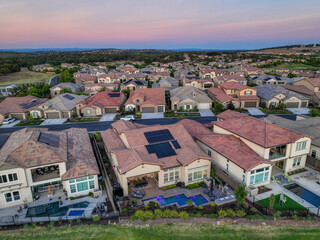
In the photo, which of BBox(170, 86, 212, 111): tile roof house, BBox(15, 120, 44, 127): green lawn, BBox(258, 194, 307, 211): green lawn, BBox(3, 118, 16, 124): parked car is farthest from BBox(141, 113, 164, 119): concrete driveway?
BBox(258, 194, 307, 211): green lawn

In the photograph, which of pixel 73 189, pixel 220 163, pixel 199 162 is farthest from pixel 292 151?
pixel 73 189

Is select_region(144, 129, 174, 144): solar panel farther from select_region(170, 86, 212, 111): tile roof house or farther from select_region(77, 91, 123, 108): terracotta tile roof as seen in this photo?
select_region(77, 91, 123, 108): terracotta tile roof

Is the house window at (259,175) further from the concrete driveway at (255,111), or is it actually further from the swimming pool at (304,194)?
the concrete driveway at (255,111)

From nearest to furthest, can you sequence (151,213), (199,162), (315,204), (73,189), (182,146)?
(151,213) → (315,204) → (73,189) → (199,162) → (182,146)

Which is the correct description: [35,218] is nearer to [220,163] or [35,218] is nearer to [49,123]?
[220,163]

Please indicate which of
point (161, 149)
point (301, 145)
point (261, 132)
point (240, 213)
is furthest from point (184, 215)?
point (301, 145)
